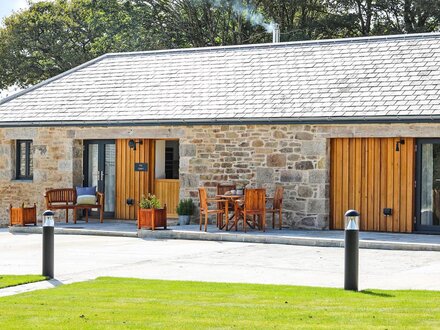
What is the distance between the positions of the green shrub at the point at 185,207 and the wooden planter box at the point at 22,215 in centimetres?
329

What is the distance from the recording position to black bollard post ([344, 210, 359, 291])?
1068 cm

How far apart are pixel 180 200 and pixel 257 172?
2.15 metres

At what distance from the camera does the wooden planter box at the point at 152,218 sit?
19.5 m

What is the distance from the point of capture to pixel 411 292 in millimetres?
10539

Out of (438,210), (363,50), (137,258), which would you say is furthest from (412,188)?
(137,258)

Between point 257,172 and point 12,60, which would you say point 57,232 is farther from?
point 12,60

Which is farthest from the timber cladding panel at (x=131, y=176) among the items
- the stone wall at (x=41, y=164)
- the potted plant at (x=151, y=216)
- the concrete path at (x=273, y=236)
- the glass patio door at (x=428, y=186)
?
the glass patio door at (x=428, y=186)

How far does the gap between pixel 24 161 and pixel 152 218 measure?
6.34 meters

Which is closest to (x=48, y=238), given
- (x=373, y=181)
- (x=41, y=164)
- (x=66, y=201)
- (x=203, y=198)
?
(x=203, y=198)

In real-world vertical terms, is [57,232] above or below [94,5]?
below

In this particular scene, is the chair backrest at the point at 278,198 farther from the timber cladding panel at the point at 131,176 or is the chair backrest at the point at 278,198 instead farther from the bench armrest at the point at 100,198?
the bench armrest at the point at 100,198

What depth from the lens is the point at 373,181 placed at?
19.7 metres

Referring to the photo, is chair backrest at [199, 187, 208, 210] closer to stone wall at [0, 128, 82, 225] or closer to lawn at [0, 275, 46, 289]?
stone wall at [0, 128, 82, 225]

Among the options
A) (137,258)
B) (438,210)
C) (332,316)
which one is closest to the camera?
(332,316)
